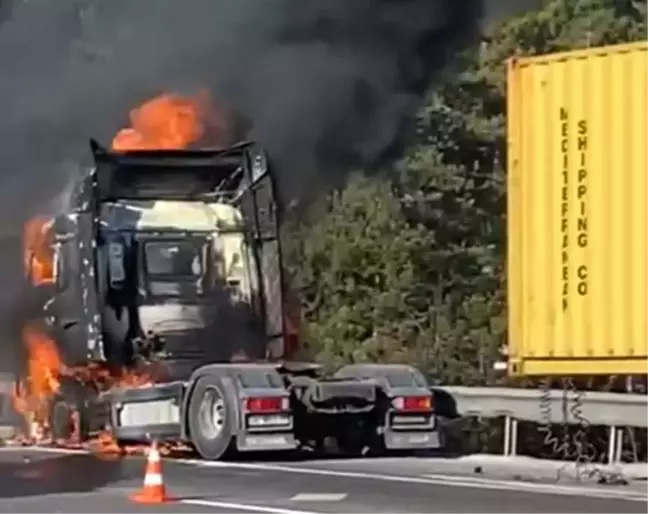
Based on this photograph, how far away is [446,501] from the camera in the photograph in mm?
16141

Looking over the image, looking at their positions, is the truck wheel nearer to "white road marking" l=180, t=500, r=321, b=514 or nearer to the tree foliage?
"white road marking" l=180, t=500, r=321, b=514

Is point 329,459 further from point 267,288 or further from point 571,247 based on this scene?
point 571,247

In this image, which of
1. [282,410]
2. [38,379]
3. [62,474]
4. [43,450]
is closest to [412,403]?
[282,410]

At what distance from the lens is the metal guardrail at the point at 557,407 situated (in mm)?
19209

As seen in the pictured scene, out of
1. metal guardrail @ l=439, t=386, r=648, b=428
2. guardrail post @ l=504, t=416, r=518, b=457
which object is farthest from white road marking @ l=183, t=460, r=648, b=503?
guardrail post @ l=504, t=416, r=518, b=457

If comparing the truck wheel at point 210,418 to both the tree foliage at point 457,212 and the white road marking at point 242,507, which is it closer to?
the white road marking at point 242,507

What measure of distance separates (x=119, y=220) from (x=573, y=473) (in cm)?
623

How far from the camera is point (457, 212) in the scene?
122 feet

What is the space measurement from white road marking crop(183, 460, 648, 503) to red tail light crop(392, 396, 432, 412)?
5.05ft

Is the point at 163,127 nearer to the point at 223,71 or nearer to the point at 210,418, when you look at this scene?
the point at 223,71

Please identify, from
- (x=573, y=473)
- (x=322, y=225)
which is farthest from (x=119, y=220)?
(x=322, y=225)

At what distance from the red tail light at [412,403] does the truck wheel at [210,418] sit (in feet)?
5.96

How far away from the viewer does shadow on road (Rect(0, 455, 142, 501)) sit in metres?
17.2

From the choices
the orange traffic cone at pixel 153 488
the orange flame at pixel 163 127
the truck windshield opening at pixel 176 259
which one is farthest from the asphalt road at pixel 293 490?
the orange flame at pixel 163 127
